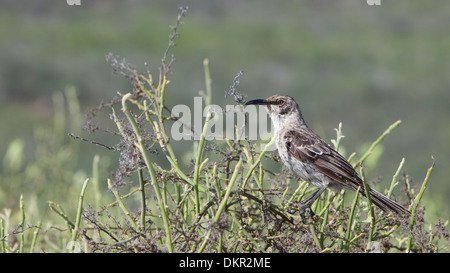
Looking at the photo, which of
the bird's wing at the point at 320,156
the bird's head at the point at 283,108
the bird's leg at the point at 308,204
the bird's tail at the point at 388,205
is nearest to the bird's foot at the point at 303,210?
the bird's leg at the point at 308,204

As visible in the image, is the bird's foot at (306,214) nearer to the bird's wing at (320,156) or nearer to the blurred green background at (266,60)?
the bird's wing at (320,156)

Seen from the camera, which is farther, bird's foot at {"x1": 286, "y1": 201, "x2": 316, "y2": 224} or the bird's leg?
the bird's leg

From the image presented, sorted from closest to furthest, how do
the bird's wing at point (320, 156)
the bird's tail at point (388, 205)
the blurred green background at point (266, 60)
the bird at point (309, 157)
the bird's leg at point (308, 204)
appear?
the bird's leg at point (308, 204) < the bird's tail at point (388, 205) < the bird at point (309, 157) < the bird's wing at point (320, 156) < the blurred green background at point (266, 60)

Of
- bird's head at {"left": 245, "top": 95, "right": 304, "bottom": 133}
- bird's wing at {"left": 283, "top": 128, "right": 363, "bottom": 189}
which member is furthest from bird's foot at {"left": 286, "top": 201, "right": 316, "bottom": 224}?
bird's head at {"left": 245, "top": 95, "right": 304, "bottom": 133}

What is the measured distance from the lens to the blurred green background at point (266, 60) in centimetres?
2058

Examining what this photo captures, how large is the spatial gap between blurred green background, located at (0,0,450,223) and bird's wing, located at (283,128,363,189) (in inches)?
414

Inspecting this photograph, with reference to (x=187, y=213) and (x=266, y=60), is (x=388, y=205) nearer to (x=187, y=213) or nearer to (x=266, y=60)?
(x=187, y=213)

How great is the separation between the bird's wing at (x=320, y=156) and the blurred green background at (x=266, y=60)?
10.5 meters

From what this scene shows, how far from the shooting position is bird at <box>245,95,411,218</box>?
14.7ft

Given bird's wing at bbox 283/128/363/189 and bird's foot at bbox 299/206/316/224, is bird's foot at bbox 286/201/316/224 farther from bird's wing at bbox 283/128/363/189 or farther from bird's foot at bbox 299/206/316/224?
bird's wing at bbox 283/128/363/189

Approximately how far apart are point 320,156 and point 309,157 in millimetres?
92

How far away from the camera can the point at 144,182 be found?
134 inches

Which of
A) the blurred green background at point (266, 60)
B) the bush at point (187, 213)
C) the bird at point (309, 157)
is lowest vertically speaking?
the bush at point (187, 213)

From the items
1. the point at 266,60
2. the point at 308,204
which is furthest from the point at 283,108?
the point at 266,60
